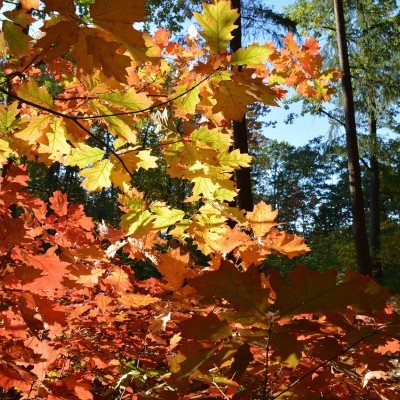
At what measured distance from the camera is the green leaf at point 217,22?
1.10m

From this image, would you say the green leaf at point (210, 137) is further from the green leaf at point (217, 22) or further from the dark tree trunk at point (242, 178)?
the dark tree trunk at point (242, 178)

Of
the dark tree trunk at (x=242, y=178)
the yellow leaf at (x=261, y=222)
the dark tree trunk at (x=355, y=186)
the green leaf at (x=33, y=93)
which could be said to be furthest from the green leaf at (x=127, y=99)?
the dark tree trunk at (x=355, y=186)

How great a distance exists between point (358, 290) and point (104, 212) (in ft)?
75.3

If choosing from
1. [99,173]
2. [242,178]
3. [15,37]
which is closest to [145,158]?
[99,173]

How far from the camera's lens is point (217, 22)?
1.12m

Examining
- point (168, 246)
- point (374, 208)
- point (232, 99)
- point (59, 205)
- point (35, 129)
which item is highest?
point (374, 208)

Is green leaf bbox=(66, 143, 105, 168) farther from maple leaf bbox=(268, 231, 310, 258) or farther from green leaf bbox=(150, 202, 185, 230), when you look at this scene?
maple leaf bbox=(268, 231, 310, 258)

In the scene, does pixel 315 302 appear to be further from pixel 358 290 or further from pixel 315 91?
pixel 315 91

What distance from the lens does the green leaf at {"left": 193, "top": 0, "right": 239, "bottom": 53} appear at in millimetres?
1104

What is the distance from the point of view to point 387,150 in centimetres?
1283

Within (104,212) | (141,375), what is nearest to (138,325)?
(141,375)

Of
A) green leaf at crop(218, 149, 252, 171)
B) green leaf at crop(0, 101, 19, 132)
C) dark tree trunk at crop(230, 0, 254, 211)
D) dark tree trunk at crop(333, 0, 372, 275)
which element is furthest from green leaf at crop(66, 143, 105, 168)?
dark tree trunk at crop(333, 0, 372, 275)

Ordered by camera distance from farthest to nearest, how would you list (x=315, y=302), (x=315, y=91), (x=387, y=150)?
(x=387, y=150) < (x=315, y=91) < (x=315, y=302)

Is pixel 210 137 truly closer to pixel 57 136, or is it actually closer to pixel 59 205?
pixel 57 136
